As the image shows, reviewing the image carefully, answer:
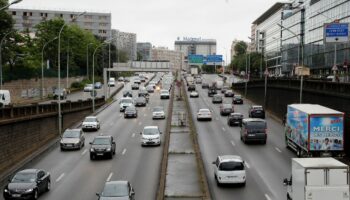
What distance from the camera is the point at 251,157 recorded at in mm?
37562

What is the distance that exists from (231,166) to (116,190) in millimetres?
7750

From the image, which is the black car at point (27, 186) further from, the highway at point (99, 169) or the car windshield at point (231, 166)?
the car windshield at point (231, 166)

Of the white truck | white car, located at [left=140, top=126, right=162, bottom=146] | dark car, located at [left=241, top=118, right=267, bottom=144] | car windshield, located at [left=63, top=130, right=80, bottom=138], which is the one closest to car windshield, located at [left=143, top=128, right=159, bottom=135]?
white car, located at [left=140, top=126, right=162, bottom=146]

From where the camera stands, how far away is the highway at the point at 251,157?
26.9 meters

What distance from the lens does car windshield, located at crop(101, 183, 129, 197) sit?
21906 millimetres

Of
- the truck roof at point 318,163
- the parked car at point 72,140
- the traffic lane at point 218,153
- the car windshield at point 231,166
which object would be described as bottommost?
the traffic lane at point 218,153

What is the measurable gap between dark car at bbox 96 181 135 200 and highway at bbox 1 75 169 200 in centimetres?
378

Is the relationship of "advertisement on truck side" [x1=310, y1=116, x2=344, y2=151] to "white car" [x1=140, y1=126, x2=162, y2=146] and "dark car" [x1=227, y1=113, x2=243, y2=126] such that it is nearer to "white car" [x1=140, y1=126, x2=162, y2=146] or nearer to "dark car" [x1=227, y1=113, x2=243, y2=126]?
"white car" [x1=140, y1=126, x2=162, y2=146]

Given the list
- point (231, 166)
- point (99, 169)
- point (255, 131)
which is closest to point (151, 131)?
point (255, 131)

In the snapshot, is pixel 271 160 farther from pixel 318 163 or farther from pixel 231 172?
pixel 318 163

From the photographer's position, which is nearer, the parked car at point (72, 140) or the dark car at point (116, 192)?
the dark car at point (116, 192)

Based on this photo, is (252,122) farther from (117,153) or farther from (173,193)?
(173,193)

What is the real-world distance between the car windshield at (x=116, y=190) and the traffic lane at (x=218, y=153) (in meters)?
5.34

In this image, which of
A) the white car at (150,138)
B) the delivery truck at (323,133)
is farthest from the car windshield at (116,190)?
the white car at (150,138)
